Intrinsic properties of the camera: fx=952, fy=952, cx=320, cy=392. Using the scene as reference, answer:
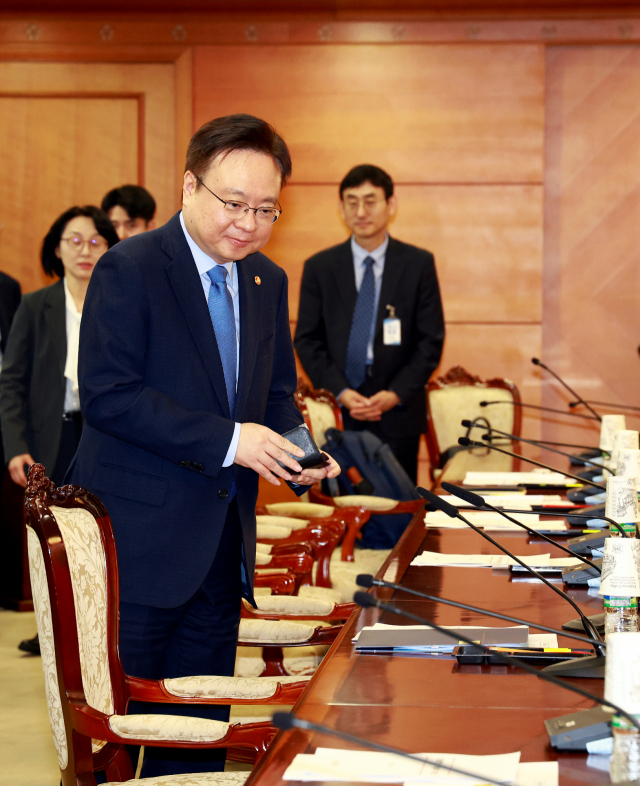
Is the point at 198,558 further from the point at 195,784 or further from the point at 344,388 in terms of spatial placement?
the point at 344,388

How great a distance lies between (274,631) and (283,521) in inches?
51.3

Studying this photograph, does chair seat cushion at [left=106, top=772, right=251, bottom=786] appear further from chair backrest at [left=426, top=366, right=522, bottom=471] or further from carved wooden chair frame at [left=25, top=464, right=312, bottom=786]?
chair backrest at [left=426, top=366, right=522, bottom=471]

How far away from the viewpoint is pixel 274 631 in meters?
2.19

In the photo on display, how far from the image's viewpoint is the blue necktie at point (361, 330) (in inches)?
182

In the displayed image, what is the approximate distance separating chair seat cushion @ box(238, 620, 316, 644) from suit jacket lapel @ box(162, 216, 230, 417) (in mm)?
561

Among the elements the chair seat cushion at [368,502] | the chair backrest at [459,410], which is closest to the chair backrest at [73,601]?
the chair seat cushion at [368,502]

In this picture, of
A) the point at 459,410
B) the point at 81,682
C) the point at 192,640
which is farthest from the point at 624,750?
the point at 459,410

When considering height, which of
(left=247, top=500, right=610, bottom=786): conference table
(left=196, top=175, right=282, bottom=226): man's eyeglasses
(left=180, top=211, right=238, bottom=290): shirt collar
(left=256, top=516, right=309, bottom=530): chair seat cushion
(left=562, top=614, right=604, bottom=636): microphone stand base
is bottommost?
(left=256, top=516, right=309, bottom=530): chair seat cushion

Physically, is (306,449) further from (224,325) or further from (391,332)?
(391,332)

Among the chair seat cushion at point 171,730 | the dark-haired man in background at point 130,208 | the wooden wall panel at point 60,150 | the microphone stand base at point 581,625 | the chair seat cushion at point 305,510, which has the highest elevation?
the wooden wall panel at point 60,150

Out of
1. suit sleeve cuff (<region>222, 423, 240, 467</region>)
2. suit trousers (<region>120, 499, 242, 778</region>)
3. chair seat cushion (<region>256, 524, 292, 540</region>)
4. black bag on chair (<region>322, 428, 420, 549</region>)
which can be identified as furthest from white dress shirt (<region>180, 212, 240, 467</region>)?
black bag on chair (<region>322, 428, 420, 549</region>)

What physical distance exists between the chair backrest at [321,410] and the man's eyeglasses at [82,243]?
106 centimetres

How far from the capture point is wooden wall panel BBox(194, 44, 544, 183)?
5887 millimetres

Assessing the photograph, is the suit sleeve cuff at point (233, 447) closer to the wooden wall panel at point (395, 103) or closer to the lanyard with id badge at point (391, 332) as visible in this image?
the lanyard with id badge at point (391, 332)
